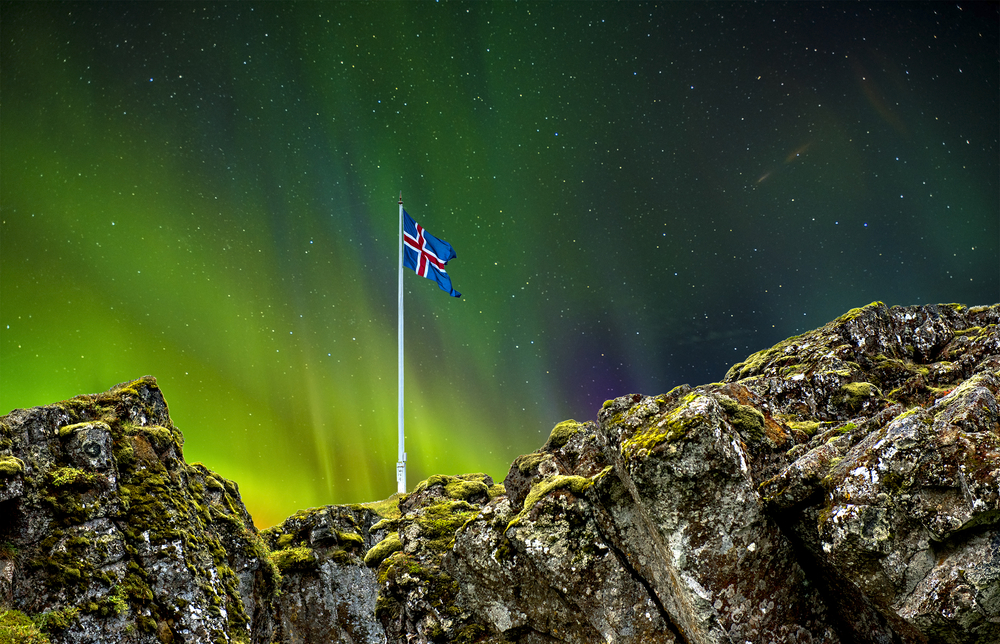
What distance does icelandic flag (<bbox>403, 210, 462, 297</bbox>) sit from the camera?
42500mm

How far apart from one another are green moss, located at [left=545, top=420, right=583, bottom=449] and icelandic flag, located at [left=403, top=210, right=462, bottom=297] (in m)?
21.6

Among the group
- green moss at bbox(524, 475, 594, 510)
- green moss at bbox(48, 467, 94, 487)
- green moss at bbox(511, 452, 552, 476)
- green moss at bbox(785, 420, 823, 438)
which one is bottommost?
green moss at bbox(785, 420, 823, 438)

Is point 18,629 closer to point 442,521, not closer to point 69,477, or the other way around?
point 69,477

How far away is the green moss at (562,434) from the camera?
912 inches

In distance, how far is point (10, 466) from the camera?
1461 cm

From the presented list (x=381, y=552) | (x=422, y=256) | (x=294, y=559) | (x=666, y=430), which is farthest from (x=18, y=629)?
(x=422, y=256)

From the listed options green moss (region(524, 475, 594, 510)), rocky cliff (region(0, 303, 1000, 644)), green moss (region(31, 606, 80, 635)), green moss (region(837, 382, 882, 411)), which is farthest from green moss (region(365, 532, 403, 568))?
green moss (region(837, 382, 882, 411))

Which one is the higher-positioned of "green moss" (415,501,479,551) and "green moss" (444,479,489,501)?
"green moss" (444,479,489,501)

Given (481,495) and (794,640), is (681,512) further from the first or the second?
(481,495)

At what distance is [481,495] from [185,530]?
13.6 m

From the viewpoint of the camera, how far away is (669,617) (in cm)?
1314

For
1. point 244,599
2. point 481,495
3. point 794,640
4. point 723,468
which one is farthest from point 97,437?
point 794,640

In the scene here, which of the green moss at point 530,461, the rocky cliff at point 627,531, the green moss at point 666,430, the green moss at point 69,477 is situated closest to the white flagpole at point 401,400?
the rocky cliff at point 627,531

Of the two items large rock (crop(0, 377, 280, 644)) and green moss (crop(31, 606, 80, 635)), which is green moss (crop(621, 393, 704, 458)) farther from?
green moss (crop(31, 606, 80, 635))
